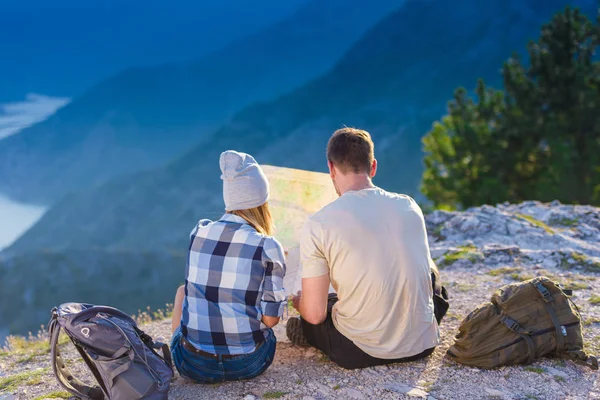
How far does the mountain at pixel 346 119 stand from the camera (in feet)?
250

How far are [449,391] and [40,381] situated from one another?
9.93ft

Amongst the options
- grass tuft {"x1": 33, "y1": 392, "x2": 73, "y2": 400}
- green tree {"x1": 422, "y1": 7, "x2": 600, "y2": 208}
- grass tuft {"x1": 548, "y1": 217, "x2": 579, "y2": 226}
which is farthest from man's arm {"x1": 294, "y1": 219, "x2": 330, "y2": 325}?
green tree {"x1": 422, "y1": 7, "x2": 600, "y2": 208}

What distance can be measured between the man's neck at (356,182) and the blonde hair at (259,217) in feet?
1.72

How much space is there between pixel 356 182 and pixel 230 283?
39.7 inches

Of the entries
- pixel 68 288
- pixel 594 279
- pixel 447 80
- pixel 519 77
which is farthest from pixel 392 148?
pixel 594 279

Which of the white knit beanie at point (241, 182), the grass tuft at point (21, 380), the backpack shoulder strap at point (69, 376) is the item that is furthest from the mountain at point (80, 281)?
the white knit beanie at point (241, 182)

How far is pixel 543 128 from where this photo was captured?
20594 mm

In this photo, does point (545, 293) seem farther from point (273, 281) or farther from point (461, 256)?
point (461, 256)

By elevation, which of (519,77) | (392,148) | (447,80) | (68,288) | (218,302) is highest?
(447,80)

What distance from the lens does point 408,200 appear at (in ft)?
12.0

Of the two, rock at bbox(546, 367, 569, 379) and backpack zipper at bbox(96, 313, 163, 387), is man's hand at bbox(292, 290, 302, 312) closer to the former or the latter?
backpack zipper at bbox(96, 313, 163, 387)

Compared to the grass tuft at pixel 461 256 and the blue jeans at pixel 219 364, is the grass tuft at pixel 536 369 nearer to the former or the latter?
the blue jeans at pixel 219 364

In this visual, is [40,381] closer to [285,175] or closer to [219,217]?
[219,217]

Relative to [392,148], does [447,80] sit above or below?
above
